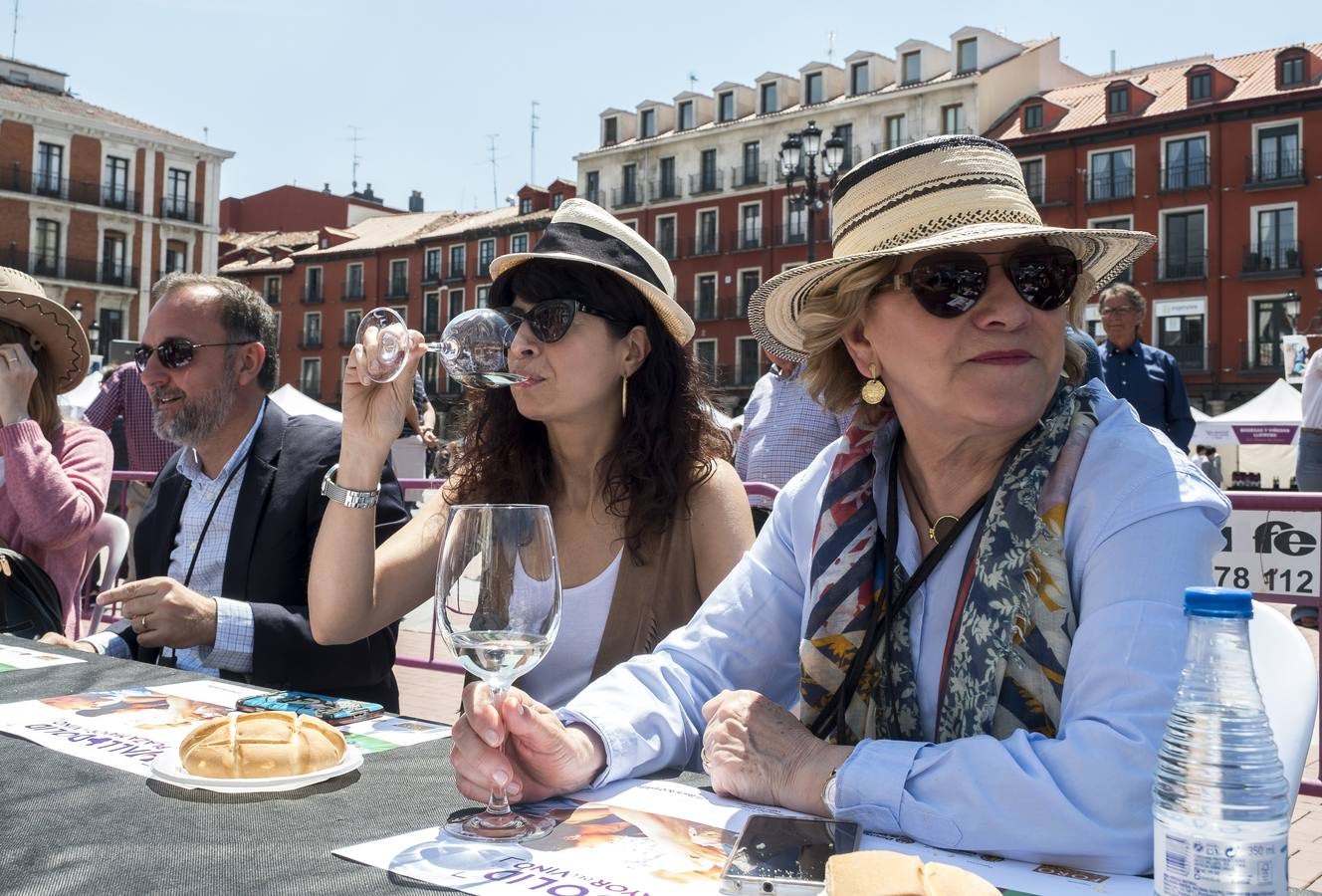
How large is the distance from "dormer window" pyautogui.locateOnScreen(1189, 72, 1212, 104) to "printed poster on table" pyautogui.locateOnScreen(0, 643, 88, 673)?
4041 cm

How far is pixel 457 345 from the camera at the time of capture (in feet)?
8.09

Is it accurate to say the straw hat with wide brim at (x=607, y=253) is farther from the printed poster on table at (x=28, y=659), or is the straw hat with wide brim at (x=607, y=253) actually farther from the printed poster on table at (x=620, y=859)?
the printed poster on table at (x=620, y=859)

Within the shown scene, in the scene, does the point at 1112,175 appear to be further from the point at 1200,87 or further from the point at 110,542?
the point at 110,542

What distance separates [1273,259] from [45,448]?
36.8m

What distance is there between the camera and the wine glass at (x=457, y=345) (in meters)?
2.43

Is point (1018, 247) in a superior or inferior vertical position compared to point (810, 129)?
inferior

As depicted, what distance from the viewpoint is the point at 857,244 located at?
1901 millimetres

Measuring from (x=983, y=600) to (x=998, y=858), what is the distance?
402mm

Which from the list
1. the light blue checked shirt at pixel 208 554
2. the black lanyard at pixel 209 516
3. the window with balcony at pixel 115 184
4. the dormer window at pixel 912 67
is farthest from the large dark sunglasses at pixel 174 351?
the window with balcony at pixel 115 184

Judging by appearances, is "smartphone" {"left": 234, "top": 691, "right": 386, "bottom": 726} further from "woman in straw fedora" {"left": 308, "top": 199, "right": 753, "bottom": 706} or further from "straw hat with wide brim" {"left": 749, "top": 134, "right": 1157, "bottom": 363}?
"straw hat with wide brim" {"left": 749, "top": 134, "right": 1157, "bottom": 363}

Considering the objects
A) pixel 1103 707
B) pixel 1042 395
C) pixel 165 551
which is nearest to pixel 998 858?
pixel 1103 707

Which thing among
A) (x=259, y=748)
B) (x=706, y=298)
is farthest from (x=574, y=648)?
(x=706, y=298)

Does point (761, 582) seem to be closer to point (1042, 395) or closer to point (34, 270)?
point (1042, 395)

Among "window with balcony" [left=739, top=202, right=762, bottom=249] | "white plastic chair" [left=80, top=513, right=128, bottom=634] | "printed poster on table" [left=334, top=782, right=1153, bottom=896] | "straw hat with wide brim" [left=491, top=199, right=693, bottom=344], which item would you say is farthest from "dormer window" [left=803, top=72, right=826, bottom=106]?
"printed poster on table" [left=334, top=782, right=1153, bottom=896]
